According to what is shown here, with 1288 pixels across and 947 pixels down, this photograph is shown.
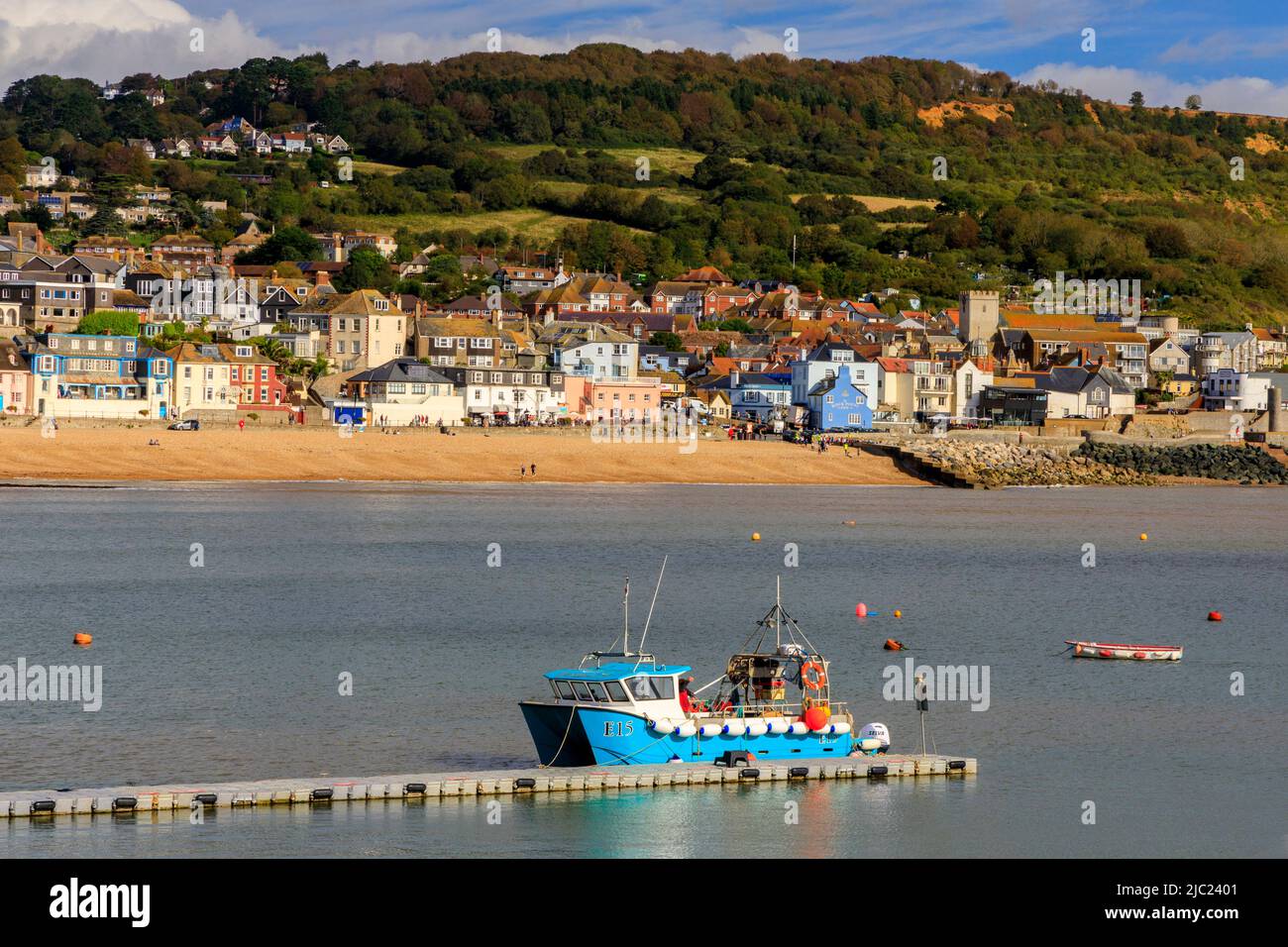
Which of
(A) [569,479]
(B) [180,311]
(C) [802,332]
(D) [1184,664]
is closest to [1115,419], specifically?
(C) [802,332]

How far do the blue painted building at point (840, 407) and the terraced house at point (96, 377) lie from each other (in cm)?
4024

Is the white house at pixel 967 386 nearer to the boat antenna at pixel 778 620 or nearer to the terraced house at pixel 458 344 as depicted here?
the terraced house at pixel 458 344

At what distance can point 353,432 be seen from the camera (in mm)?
92125

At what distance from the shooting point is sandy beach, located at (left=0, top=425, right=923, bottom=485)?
81312 mm

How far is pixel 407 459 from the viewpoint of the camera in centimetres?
8700

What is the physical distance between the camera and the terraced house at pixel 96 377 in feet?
312

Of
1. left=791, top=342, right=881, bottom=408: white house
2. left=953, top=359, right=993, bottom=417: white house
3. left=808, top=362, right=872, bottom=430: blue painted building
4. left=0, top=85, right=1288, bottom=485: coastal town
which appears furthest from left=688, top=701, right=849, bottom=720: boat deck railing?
left=953, top=359, right=993, bottom=417: white house

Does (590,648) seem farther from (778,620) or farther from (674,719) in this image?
(674,719)

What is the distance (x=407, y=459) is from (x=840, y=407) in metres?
36.2

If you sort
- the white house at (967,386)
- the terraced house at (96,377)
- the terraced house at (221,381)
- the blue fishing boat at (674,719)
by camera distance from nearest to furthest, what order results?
the blue fishing boat at (674,719)
the terraced house at (96,377)
the terraced house at (221,381)
the white house at (967,386)

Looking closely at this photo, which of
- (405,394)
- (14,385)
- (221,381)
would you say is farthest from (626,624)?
(405,394)

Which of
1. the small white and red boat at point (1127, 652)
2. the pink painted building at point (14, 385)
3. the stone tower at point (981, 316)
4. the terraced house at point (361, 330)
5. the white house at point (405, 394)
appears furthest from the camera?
the stone tower at point (981, 316)

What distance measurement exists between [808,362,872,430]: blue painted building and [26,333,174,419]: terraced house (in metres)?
40.2

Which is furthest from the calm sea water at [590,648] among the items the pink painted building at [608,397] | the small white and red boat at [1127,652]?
the pink painted building at [608,397]
